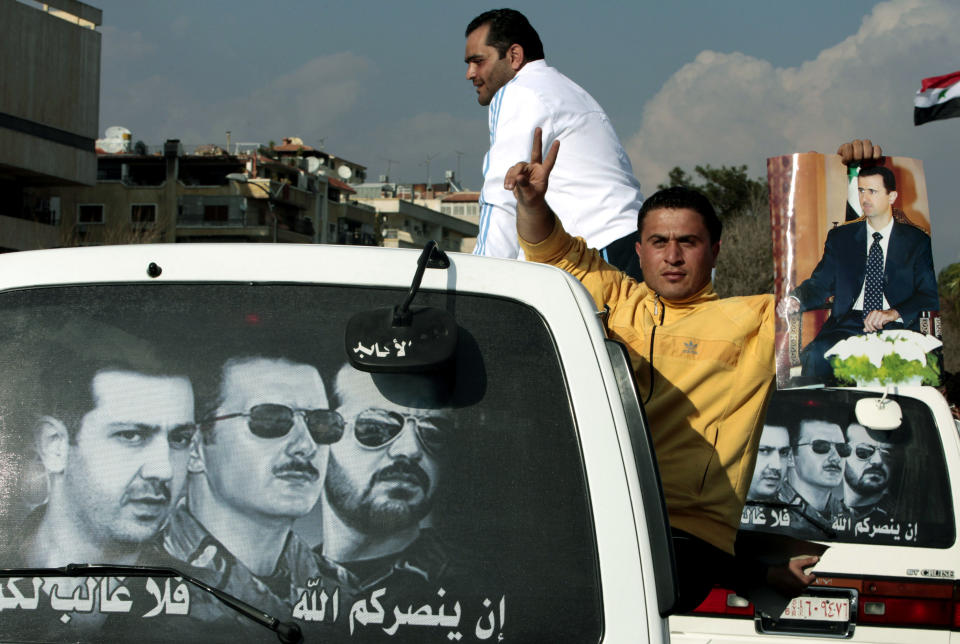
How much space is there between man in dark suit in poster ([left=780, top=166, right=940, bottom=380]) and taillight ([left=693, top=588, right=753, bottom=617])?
7.48 ft

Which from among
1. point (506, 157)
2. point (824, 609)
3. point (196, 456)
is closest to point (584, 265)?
point (506, 157)

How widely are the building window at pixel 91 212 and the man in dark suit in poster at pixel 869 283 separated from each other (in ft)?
254

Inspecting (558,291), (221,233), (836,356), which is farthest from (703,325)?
(221,233)

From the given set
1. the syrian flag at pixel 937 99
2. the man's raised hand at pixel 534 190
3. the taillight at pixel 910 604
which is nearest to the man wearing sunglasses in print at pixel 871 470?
the taillight at pixel 910 604

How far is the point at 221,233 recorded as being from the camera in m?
85.8

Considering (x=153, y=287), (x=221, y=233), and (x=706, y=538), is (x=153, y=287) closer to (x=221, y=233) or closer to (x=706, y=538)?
(x=706, y=538)

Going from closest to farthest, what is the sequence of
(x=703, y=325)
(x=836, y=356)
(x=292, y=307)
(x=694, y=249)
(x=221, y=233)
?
(x=292, y=307)
(x=703, y=325)
(x=694, y=249)
(x=836, y=356)
(x=221, y=233)

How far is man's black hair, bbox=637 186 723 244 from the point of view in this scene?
3541 mm

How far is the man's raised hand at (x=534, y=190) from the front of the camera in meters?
3.06

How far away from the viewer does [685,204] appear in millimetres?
3541

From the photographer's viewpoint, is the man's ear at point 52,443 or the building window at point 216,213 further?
the building window at point 216,213

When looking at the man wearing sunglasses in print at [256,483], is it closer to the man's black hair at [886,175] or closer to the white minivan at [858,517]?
the white minivan at [858,517]

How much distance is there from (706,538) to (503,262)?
0.93 meters

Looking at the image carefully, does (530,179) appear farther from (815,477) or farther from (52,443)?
(815,477)
